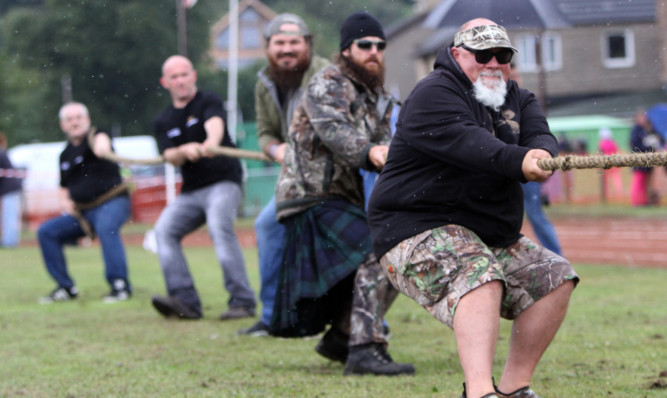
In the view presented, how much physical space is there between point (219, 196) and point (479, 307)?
4.70m

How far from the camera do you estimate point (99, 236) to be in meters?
10.2

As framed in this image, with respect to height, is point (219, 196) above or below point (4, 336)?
above

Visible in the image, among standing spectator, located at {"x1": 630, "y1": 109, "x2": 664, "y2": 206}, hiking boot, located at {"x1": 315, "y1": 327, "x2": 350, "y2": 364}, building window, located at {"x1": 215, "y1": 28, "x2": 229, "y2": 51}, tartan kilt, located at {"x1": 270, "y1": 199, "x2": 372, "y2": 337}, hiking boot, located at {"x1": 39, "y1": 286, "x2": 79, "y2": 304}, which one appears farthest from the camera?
building window, located at {"x1": 215, "y1": 28, "x2": 229, "y2": 51}

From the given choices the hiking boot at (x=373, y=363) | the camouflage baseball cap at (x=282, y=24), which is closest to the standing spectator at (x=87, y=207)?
the camouflage baseball cap at (x=282, y=24)

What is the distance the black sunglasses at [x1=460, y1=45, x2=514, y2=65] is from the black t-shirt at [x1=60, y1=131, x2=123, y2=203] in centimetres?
669

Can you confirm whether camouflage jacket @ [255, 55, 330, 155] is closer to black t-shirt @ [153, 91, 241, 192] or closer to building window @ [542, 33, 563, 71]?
black t-shirt @ [153, 91, 241, 192]

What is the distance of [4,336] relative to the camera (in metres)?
7.82

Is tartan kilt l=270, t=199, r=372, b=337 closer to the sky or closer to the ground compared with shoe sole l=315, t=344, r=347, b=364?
closer to the sky

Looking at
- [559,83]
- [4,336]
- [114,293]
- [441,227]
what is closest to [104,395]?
[441,227]

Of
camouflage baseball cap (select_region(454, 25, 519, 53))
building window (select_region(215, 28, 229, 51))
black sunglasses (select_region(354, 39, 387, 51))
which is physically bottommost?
camouflage baseball cap (select_region(454, 25, 519, 53))

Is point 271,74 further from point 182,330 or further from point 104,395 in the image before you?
point 104,395

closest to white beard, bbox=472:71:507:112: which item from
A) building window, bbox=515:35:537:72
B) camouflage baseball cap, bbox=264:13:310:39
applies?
camouflage baseball cap, bbox=264:13:310:39

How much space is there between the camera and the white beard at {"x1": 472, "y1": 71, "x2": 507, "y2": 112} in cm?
423

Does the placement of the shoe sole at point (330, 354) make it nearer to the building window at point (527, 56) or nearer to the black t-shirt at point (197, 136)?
the black t-shirt at point (197, 136)
